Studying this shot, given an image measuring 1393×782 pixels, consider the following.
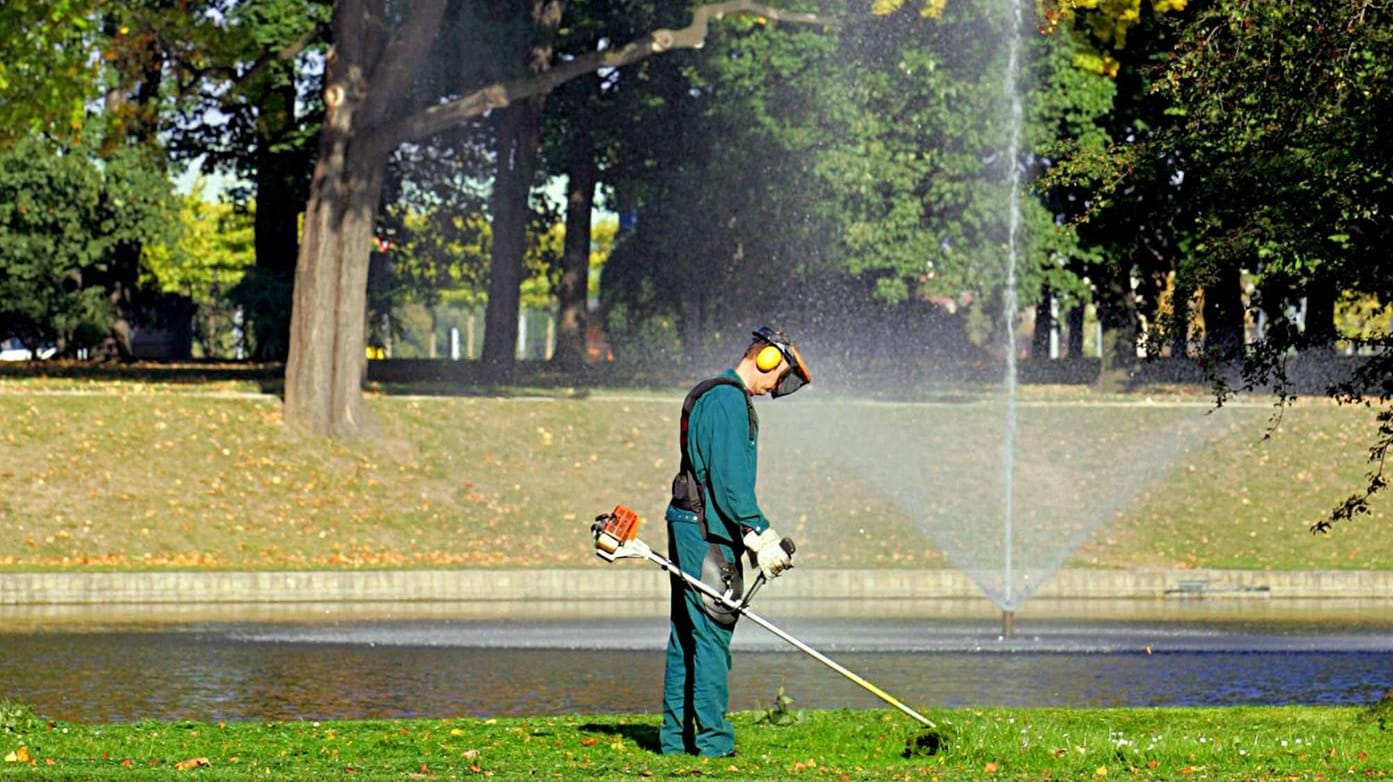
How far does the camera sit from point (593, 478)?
29781mm

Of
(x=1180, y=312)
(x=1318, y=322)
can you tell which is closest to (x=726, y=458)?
(x=1180, y=312)

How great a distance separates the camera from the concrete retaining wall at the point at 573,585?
20703 mm

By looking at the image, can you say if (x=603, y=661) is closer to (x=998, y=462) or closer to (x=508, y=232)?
(x=998, y=462)

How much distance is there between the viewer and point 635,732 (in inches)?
428

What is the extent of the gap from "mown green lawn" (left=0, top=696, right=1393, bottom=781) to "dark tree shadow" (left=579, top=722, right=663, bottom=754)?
17 millimetres

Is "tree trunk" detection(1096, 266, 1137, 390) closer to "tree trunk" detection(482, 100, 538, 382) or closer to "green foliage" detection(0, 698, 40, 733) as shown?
"tree trunk" detection(482, 100, 538, 382)

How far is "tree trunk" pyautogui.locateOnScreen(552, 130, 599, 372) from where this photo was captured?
5016 centimetres

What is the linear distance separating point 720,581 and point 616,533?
51 cm

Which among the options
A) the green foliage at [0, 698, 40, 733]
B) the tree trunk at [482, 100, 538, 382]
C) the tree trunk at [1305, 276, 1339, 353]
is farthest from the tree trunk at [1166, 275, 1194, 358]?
the tree trunk at [482, 100, 538, 382]

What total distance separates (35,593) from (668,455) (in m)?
12.6

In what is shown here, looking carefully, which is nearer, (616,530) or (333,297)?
(616,530)

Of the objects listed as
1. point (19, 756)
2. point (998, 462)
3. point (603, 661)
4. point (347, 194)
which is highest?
point (347, 194)

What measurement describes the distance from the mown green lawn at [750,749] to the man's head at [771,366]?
1684 mm

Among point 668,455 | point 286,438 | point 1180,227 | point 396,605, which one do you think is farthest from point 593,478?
point 1180,227
